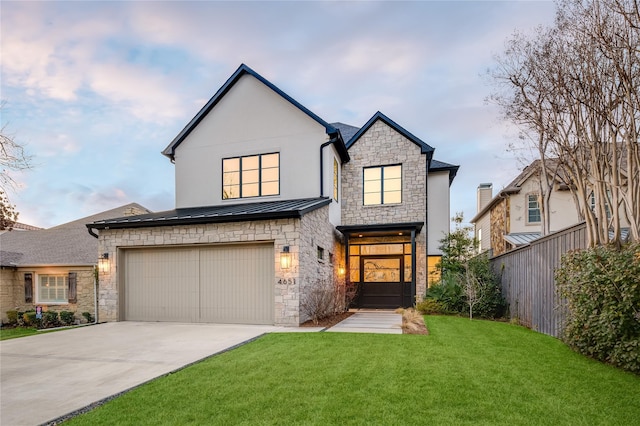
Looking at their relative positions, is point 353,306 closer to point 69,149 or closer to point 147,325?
point 147,325

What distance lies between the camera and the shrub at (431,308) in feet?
38.1

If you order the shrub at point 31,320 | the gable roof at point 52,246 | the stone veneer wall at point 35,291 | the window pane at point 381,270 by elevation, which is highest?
the gable roof at point 52,246

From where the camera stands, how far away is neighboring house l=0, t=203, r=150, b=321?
16.0 metres

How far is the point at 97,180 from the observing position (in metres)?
16.2

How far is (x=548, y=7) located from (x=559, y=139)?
2.81 m

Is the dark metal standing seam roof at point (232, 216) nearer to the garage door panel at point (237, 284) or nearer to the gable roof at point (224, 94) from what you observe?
the garage door panel at point (237, 284)

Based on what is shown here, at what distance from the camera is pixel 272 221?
31.2ft

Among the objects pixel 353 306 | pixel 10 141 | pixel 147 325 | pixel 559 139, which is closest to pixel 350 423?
pixel 10 141

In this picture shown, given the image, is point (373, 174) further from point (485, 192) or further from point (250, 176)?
point (485, 192)

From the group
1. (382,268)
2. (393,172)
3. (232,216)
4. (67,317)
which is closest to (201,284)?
(232,216)

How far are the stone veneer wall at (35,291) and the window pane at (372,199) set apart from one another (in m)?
13.0

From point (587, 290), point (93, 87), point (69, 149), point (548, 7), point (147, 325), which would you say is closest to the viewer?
point (587, 290)

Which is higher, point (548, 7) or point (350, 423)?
point (548, 7)

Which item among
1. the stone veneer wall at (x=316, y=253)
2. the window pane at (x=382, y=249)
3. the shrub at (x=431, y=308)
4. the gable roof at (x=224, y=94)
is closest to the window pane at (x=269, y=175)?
the stone veneer wall at (x=316, y=253)
